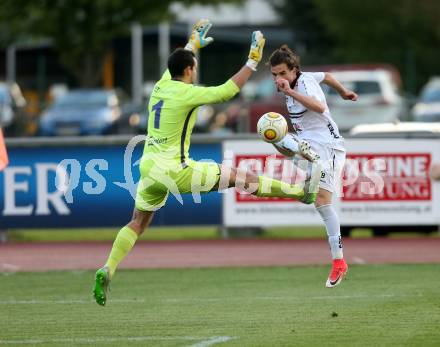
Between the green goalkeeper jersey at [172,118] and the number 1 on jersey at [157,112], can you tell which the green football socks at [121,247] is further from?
the number 1 on jersey at [157,112]

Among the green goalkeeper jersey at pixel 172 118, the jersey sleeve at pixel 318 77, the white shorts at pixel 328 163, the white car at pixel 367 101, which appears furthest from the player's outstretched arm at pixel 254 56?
the white car at pixel 367 101

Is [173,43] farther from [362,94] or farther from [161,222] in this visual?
[161,222]

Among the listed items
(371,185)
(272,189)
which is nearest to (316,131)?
(272,189)

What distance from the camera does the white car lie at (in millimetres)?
30125

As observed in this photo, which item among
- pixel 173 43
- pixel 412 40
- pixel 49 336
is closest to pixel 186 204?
pixel 49 336

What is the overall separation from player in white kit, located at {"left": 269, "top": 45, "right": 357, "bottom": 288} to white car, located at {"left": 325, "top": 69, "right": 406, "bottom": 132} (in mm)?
17329

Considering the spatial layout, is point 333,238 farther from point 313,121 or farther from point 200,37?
point 200,37

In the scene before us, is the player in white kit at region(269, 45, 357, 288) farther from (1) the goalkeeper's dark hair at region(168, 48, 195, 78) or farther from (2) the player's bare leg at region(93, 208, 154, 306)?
(2) the player's bare leg at region(93, 208, 154, 306)

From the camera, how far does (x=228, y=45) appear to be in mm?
52500

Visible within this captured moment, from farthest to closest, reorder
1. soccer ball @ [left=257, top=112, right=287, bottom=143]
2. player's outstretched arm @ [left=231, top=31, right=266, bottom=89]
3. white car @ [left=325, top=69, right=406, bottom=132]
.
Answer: white car @ [left=325, top=69, right=406, bottom=132] < soccer ball @ [left=257, top=112, right=287, bottom=143] < player's outstretched arm @ [left=231, top=31, right=266, bottom=89]

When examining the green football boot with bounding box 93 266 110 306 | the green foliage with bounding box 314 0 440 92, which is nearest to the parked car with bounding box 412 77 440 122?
the green foliage with bounding box 314 0 440 92

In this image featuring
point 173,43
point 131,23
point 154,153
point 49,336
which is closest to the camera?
point 49,336

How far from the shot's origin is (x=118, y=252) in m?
11.0

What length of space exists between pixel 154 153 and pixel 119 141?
7.65m
